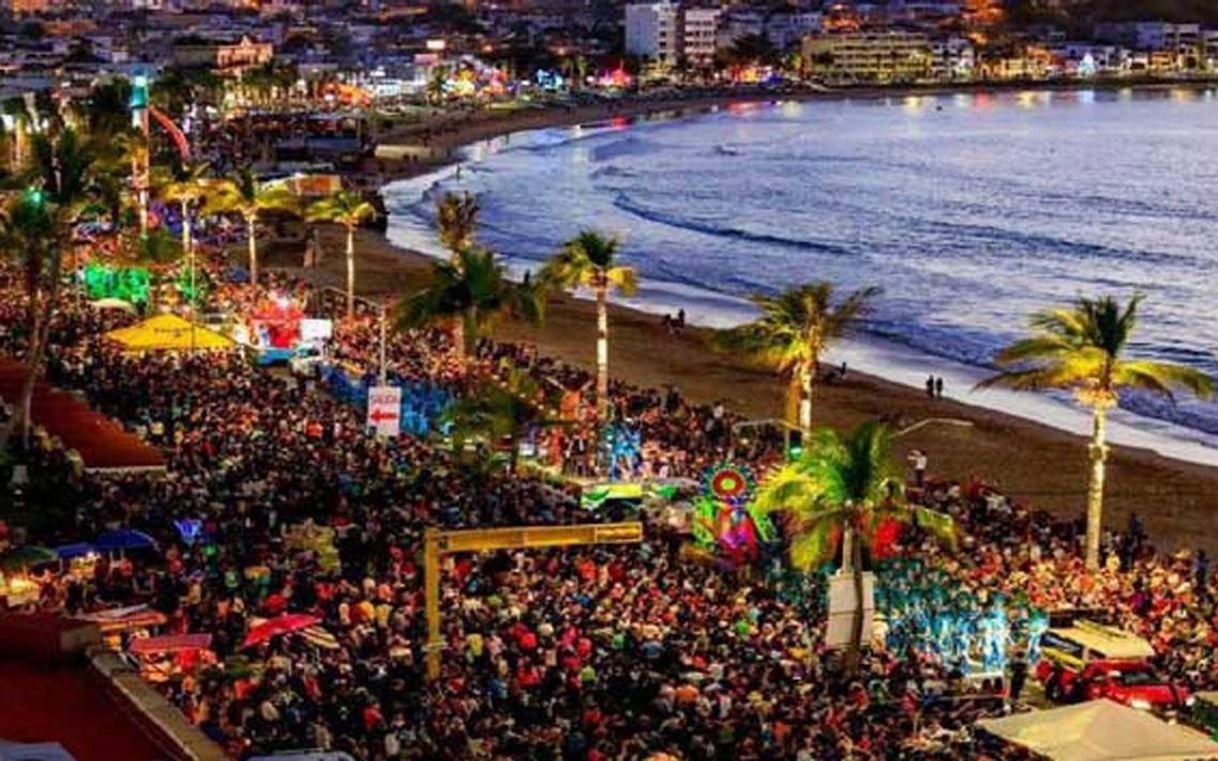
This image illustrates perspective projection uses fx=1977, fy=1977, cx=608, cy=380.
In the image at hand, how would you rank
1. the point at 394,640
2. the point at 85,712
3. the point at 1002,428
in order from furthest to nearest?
1. the point at 1002,428
2. the point at 394,640
3. the point at 85,712

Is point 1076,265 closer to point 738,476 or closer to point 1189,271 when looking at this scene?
point 1189,271

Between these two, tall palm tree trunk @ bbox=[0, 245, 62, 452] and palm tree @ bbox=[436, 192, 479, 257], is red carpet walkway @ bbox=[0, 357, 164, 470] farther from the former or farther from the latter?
palm tree @ bbox=[436, 192, 479, 257]

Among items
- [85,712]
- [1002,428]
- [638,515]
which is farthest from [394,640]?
[1002,428]

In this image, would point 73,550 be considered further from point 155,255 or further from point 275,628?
point 155,255

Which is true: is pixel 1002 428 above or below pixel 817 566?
below

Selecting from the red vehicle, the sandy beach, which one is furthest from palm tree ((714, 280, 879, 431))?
the red vehicle

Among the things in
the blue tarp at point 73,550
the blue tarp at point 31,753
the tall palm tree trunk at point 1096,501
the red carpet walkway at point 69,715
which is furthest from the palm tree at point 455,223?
the blue tarp at point 31,753
